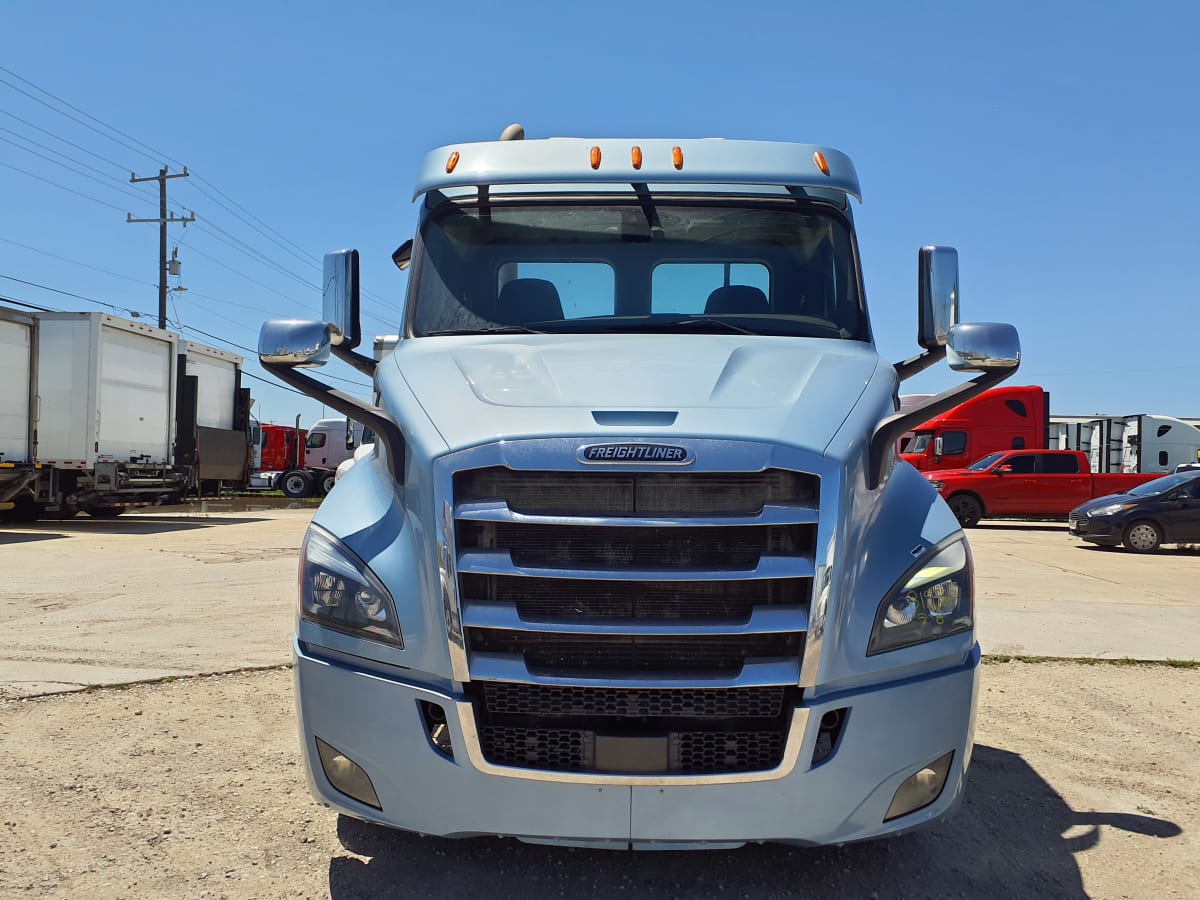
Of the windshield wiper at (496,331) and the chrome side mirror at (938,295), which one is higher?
the chrome side mirror at (938,295)

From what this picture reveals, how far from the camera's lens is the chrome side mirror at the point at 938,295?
13.4ft

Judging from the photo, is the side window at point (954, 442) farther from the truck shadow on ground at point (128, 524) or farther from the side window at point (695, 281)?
the side window at point (695, 281)

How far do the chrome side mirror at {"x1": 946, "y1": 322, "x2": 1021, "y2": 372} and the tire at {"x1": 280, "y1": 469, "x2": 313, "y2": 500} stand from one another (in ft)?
101

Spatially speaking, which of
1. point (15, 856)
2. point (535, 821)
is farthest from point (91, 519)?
point (535, 821)

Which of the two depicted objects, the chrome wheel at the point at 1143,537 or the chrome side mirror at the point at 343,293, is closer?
the chrome side mirror at the point at 343,293

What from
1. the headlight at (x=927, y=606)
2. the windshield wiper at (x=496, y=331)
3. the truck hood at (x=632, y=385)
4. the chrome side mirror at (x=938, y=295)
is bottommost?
the headlight at (x=927, y=606)

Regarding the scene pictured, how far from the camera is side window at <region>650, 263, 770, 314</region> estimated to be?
13.3 ft

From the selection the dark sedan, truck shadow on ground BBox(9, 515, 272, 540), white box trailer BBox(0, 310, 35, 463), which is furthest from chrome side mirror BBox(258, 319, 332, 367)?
the dark sedan

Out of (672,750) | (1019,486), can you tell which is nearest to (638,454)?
(672,750)

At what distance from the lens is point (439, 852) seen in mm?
3309

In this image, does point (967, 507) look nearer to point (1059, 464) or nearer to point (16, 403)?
point (1059, 464)

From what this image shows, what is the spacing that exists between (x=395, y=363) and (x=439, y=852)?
1751 mm

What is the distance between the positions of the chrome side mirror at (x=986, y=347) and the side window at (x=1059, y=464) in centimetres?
1970

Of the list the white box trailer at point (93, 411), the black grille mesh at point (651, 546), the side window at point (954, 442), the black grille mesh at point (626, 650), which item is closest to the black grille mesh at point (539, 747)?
the black grille mesh at point (626, 650)
